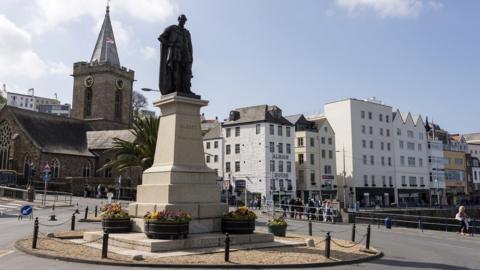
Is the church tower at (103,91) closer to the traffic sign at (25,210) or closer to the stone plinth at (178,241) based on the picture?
the traffic sign at (25,210)

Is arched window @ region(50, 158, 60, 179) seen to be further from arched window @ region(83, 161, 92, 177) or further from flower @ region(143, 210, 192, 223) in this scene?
flower @ region(143, 210, 192, 223)

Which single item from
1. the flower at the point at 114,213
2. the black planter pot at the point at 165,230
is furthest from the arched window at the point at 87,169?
the black planter pot at the point at 165,230

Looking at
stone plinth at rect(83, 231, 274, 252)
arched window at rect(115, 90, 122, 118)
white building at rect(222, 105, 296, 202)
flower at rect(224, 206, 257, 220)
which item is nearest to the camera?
stone plinth at rect(83, 231, 274, 252)

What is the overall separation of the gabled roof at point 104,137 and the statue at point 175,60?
4803 cm

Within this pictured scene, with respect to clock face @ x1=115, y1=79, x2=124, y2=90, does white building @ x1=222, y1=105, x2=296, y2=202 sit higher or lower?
lower

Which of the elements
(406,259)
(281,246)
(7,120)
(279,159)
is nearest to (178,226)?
(281,246)

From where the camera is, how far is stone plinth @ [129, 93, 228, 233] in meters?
14.6

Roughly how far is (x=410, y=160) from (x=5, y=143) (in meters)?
61.2

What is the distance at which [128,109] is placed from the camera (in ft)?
257

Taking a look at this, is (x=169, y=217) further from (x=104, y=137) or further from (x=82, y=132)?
(x=82, y=132)

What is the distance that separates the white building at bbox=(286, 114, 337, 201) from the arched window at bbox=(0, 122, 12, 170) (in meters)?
37.7

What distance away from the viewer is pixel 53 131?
63.2m

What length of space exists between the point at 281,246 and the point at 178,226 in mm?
3536

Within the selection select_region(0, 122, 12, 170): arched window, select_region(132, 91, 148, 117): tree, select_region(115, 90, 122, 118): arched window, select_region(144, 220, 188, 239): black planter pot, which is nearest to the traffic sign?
select_region(144, 220, 188, 239): black planter pot
